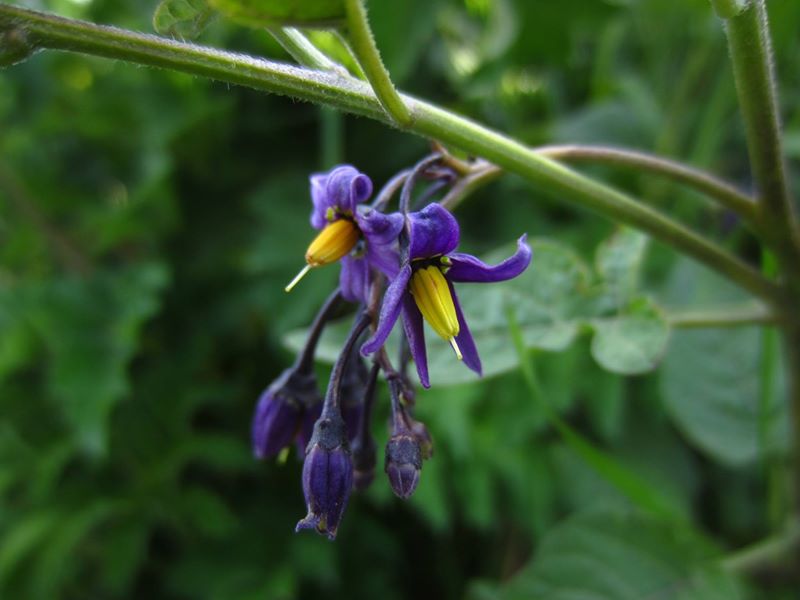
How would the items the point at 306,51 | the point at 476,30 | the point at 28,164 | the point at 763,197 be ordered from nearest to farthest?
1. the point at 306,51
2. the point at 763,197
3. the point at 28,164
4. the point at 476,30

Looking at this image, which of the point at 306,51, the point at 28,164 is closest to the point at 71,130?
the point at 28,164

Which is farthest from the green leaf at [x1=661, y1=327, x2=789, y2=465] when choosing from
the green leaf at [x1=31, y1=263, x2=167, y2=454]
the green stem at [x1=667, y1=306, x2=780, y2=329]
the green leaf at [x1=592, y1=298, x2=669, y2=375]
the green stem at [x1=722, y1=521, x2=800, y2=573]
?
the green leaf at [x1=31, y1=263, x2=167, y2=454]

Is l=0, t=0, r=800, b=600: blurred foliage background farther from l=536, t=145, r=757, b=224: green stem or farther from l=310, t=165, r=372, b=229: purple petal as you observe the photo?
l=310, t=165, r=372, b=229: purple petal

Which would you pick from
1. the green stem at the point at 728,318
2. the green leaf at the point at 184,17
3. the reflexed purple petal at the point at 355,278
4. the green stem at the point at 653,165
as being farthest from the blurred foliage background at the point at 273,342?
the green leaf at the point at 184,17

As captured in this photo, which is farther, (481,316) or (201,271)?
(201,271)

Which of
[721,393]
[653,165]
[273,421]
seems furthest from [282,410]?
[721,393]

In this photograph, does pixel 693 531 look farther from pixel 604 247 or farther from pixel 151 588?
pixel 151 588
